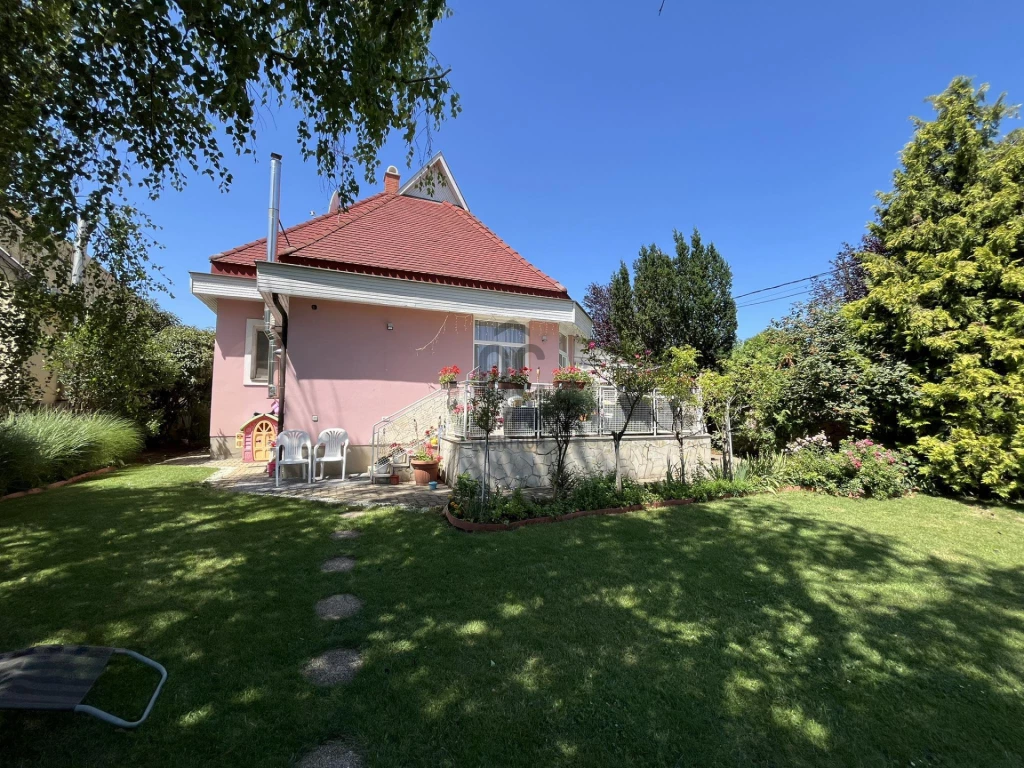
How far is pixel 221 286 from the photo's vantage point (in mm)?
11047

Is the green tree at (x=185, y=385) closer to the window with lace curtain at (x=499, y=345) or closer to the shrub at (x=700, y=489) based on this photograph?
the window with lace curtain at (x=499, y=345)

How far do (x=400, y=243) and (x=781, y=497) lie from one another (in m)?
11.2

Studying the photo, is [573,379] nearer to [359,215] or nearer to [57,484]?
[359,215]

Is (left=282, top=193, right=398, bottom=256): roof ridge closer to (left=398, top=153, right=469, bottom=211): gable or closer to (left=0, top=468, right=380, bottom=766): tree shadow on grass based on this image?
(left=398, top=153, right=469, bottom=211): gable

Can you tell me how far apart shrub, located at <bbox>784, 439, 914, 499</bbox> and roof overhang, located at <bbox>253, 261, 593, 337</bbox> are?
20.9 feet

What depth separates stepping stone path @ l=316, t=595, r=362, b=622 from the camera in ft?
11.4

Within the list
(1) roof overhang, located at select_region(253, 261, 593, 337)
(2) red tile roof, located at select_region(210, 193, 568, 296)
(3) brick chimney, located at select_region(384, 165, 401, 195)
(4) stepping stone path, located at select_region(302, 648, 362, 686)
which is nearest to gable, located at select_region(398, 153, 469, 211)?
(3) brick chimney, located at select_region(384, 165, 401, 195)

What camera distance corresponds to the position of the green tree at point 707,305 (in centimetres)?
1578

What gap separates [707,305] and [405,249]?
1138 centimetres

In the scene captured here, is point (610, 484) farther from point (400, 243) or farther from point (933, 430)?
point (400, 243)

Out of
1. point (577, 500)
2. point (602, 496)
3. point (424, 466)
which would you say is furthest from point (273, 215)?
point (602, 496)

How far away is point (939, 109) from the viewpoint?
27.9ft

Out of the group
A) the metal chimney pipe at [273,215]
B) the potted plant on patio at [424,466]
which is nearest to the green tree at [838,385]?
the potted plant on patio at [424,466]

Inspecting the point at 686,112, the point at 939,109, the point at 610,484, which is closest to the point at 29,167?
the point at 610,484
